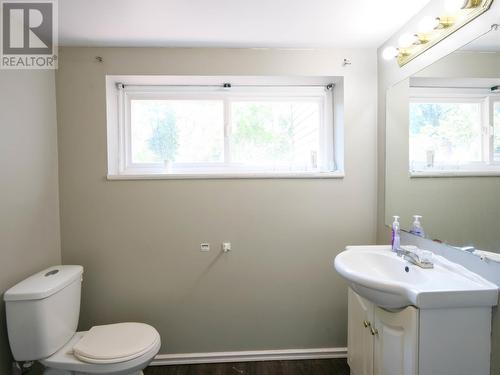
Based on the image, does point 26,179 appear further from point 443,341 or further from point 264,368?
point 443,341

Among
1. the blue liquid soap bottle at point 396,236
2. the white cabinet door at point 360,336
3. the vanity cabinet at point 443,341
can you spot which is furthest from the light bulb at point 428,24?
the white cabinet door at point 360,336

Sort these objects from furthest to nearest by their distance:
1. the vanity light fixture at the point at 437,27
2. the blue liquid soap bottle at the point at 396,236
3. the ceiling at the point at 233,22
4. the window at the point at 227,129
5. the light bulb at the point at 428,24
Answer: the window at the point at 227,129 < the blue liquid soap bottle at the point at 396,236 < the ceiling at the point at 233,22 < the light bulb at the point at 428,24 < the vanity light fixture at the point at 437,27

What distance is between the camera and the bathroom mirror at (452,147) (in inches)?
41.1

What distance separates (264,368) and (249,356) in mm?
127

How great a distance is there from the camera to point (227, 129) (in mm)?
1940

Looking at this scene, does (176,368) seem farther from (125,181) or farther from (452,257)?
(452,257)

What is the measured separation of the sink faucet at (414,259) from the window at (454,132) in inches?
17.8

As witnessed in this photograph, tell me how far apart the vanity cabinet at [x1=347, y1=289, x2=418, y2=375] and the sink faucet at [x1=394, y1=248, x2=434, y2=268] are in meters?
0.31

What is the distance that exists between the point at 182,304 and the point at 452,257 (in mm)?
1644

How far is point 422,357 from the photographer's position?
98 cm

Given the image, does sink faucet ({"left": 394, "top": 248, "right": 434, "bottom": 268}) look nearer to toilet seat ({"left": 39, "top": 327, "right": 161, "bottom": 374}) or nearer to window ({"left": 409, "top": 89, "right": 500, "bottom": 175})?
window ({"left": 409, "top": 89, "right": 500, "bottom": 175})

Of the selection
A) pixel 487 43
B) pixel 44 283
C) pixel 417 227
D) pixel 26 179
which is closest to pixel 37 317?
pixel 44 283

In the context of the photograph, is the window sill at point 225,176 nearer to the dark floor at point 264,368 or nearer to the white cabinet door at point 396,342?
the white cabinet door at point 396,342

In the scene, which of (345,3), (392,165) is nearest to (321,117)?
(392,165)
